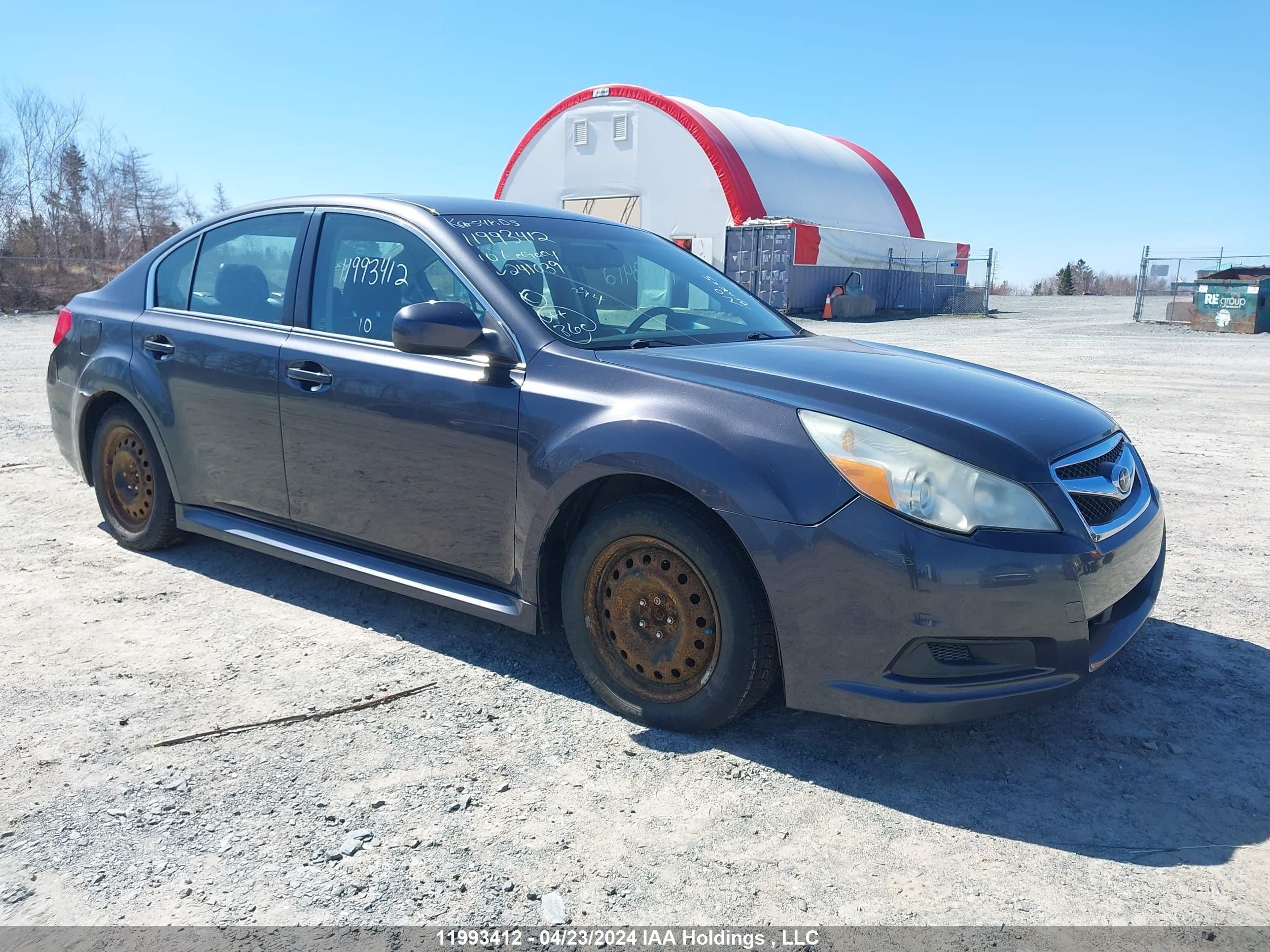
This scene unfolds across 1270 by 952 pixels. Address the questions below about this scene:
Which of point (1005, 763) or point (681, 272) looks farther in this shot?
point (681, 272)

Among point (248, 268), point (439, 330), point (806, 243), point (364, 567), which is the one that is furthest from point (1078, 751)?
point (806, 243)

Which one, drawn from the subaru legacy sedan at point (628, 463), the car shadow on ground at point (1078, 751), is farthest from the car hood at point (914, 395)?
the car shadow on ground at point (1078, 751)

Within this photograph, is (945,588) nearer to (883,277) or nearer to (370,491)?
(370,491)

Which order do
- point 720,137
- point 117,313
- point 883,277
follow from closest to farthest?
point 117,313 < point 720,137 < point 883,277

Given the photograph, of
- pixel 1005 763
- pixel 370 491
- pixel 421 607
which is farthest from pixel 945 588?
pixel 421 607

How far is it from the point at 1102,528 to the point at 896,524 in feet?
2.33

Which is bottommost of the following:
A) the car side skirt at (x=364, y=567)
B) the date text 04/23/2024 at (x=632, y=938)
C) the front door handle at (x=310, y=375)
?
the date text 04/23/2024 at (x=632, y=938)

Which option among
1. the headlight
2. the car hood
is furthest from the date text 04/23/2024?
the car hood

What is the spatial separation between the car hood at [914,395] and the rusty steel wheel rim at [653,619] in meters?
0.58

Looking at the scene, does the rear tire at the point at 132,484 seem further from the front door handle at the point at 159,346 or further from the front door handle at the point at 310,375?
the front door handle at the point at 310,375

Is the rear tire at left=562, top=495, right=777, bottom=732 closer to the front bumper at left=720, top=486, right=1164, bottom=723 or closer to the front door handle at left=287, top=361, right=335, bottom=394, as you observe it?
the front bumper at left=720, top=486, right=1164, bottom=723

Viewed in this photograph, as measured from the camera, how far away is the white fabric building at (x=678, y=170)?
99.1 feet

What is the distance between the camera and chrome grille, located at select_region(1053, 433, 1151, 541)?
2895 mm

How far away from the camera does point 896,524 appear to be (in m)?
2.66
